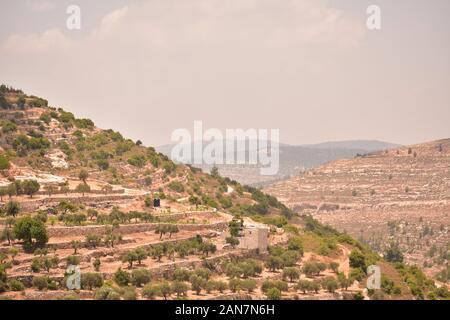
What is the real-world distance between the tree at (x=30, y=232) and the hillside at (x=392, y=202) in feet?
243

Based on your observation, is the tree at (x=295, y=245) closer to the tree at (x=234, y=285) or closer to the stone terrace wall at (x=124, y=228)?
the stone terrace wall at (x=124, y=228)

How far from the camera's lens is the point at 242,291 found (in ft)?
166

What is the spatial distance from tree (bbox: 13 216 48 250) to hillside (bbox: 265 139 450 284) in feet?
243

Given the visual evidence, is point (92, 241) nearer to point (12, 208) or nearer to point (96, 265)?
point (96, 265)

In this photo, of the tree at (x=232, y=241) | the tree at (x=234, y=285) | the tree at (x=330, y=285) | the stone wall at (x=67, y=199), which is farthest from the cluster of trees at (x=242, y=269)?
the stone wall at (x=67, y=199)

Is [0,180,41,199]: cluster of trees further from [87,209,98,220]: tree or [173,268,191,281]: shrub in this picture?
[173,268,191,281]: shrub

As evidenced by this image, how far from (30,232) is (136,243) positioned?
7761mm

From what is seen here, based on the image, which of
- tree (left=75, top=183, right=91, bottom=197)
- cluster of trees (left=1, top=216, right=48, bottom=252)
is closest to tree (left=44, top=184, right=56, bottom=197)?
tree (left=75, top=183, right=91, bottom=197)

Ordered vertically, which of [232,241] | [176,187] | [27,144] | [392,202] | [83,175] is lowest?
[392,202]

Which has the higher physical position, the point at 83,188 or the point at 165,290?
the point at 83,188

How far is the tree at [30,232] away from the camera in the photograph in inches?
2060

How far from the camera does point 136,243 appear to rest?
5731cm

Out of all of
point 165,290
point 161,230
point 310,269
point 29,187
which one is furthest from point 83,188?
point 165,290
